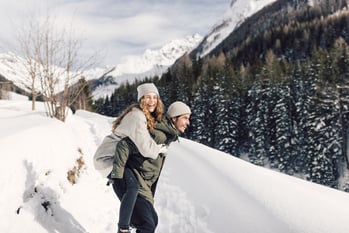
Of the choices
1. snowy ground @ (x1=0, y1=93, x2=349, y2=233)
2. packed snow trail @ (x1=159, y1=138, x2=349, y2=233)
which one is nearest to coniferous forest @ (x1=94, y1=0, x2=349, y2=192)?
packed snow trail @ (x1=159, y1=138, x2=349, y2=233)

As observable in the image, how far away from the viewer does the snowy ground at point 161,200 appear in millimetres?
4164

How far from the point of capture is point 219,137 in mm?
44688

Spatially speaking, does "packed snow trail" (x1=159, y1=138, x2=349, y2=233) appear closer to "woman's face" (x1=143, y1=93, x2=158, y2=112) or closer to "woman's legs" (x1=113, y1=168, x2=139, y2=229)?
"woman's legs" (x1=113, y1=168, x2=139, y2=229)

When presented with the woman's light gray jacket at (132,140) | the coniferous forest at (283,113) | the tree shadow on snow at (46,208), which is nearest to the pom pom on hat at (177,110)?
the woman's light gray jacket at (132,140)

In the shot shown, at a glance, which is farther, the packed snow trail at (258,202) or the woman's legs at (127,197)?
the packed snow trail at (258,202)

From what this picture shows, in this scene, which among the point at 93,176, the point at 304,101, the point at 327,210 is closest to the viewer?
the point at 327,210

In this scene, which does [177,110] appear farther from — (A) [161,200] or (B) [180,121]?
(A) [161,200]

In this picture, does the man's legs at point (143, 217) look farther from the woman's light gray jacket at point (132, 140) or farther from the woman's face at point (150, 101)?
the woman's face at point (150, 101)

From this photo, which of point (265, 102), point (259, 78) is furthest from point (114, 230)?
point (259, 78)

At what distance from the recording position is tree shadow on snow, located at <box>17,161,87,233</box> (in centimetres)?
442

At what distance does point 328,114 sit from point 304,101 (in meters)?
3.41

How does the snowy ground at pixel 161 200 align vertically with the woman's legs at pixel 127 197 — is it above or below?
below

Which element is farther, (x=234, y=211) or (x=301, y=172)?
(x=301, y=172)

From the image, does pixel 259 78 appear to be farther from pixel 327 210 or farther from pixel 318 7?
pixel 318 7
